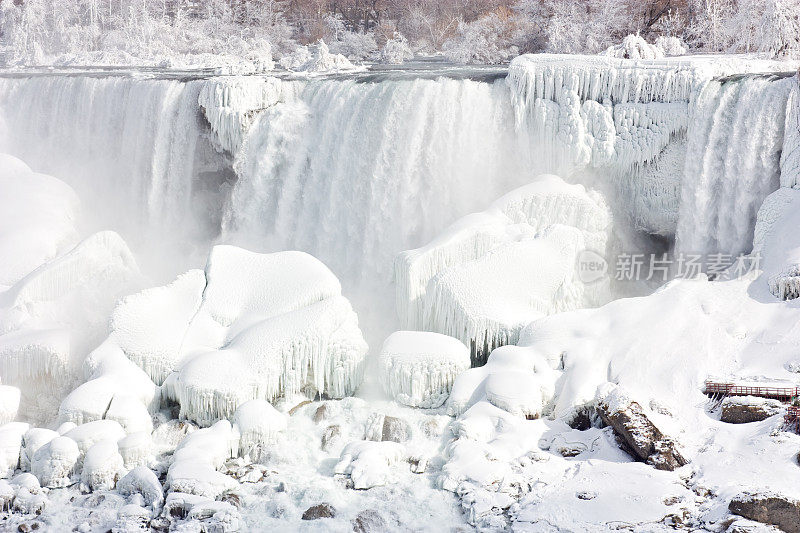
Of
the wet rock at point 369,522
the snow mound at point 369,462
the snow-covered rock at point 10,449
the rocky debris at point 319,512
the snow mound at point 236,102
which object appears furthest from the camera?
the snow mound at point 236,102

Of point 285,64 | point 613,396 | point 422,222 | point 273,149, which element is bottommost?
point 613,396

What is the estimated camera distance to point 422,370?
10.5 meters

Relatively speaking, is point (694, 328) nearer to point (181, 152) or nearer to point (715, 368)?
point (715, 368)

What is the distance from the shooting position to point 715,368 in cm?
1005

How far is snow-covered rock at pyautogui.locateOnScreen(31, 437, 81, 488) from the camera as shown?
9086mm

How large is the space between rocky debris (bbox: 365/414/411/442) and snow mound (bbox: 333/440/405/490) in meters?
0.22

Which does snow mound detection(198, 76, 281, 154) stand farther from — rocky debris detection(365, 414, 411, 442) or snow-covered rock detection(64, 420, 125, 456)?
rocky debris detection(365, 414, 411, 442)

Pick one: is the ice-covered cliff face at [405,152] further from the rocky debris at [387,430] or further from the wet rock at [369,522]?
the wet rock at [369,522]

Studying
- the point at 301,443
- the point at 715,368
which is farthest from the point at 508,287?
the point at 301,443

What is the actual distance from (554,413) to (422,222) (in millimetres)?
5281

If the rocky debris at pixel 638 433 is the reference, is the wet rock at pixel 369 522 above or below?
below

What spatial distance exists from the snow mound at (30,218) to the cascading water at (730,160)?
35.2 ft

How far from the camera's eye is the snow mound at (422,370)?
10477 millimetres

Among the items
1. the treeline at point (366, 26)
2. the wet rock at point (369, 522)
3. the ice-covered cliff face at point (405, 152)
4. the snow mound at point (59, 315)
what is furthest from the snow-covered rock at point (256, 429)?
the treeline at point (366, 26)
